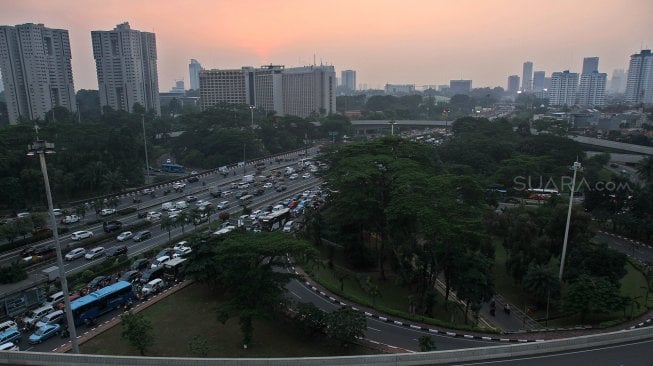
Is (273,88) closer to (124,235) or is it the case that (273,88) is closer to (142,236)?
(124,235)

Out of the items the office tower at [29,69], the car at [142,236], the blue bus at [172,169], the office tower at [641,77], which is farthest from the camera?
the office tower at [641,77]

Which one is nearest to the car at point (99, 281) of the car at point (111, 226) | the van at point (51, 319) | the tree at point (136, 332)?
the van at point (51, 319)

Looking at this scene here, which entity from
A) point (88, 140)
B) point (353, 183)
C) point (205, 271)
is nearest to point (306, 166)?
point (88, 140)

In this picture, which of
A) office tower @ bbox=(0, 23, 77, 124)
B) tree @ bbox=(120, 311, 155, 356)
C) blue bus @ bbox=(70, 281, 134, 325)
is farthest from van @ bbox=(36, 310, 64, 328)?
office tower @ bbox=(0, 23, 77, 124)

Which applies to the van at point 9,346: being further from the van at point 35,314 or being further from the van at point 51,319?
the van at point 35,314

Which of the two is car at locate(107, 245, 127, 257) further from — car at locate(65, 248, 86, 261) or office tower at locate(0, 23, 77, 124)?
office tower at locate(0, 23, 77, 124)

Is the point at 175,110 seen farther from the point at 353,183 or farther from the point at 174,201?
the point at 353,183
